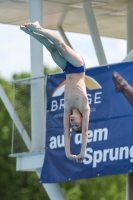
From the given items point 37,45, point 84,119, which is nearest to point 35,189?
point 37,45

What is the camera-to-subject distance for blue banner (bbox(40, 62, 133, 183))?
2045 cm

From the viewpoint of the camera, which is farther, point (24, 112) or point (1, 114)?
point (1, 114)

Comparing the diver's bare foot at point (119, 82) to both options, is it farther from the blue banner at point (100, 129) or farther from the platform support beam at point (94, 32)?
the platform support beam at point (94, 32)

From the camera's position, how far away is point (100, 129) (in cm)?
2088

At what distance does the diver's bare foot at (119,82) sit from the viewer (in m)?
20.7

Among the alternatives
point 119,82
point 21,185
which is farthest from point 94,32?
point 21,185

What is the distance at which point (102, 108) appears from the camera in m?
21.0

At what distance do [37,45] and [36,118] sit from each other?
197 centimetres

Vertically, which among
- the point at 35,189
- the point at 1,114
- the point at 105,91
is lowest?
the point at 35,189

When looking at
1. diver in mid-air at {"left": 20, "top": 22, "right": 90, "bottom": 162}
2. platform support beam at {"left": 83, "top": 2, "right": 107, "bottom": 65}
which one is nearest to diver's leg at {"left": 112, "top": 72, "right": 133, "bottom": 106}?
platform support beam at {"left": 83, "top": 2, "right": 107, "bottom": 65}

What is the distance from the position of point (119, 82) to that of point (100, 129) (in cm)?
112

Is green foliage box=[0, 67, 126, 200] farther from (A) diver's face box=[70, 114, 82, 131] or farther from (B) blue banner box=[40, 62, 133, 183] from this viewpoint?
(A) diver's face box=[70, 114, 82, 131]

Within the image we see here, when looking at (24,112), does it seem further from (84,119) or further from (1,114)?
(1,114)

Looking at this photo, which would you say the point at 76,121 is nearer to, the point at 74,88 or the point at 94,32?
the point at 74,88
